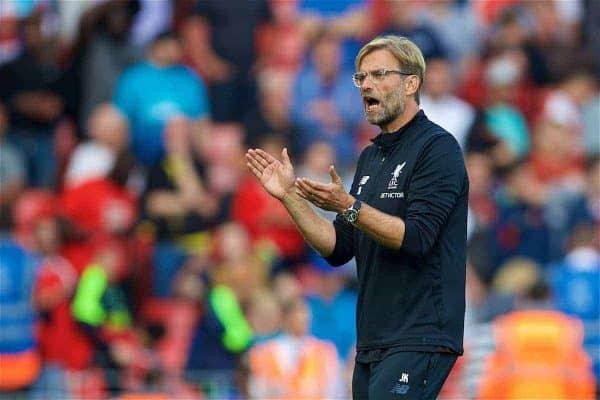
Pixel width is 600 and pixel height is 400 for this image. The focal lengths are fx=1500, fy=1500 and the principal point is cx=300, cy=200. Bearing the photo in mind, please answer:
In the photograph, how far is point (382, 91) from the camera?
20.4ft

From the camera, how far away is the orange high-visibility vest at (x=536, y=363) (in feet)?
36.7

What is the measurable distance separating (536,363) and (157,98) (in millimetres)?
4343

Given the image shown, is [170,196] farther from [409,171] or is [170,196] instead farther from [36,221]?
[409,171]

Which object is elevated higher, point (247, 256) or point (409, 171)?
point (247, 256)

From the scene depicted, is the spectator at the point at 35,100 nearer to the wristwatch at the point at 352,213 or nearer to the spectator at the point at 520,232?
the spectator at the point at 520,232

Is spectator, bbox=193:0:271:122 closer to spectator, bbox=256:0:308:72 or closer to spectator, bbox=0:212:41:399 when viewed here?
spectator, bbox=256:0:308:72

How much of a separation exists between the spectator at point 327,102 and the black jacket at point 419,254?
24.5 feet

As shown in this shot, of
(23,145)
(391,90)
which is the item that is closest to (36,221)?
(23,145)

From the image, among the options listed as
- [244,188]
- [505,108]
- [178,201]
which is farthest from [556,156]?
[178,201]

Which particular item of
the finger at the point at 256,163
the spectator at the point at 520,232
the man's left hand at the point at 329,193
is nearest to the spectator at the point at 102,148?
the spectator at the point at 520,232

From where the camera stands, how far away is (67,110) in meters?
13.6

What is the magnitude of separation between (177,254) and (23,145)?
184cm

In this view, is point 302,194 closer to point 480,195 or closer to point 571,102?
point 480,195

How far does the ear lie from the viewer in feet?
20.6
